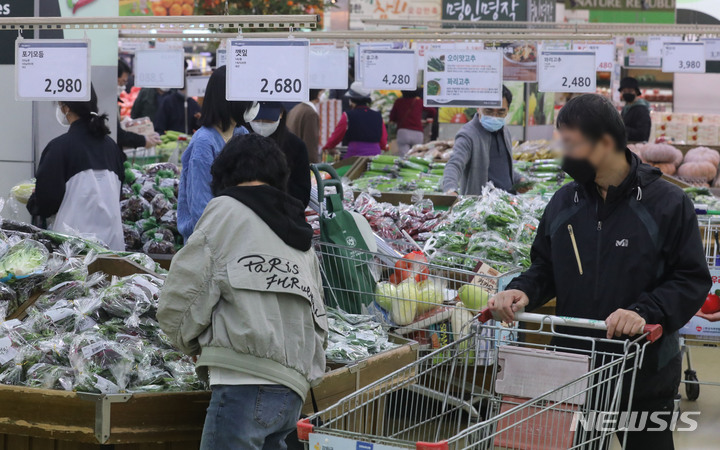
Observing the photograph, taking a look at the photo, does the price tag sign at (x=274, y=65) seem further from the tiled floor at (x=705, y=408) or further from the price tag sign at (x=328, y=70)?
the price tag sign at (x=328, y=70)

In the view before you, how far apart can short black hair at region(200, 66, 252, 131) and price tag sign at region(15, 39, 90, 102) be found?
0.86 m

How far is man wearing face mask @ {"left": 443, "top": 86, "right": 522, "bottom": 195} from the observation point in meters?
7.41

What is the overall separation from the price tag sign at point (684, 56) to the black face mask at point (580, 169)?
9.06m

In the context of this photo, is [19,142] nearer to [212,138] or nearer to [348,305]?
[212,138]

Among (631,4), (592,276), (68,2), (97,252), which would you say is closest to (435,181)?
(68,2)

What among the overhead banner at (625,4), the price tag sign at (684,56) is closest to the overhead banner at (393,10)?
the overhead banner at (625,4)

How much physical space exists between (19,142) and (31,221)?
0.64 metres

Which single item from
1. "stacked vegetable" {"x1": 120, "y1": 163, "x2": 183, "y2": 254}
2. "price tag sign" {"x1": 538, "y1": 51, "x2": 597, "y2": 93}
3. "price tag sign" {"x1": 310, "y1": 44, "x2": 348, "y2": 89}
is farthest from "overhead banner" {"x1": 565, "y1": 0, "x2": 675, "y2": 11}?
"stacked vegetable" {"x1": 120, "y1": 163, "x2": 183, "y2": 254}

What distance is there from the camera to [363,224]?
5105 mm

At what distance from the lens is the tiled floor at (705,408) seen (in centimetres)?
563

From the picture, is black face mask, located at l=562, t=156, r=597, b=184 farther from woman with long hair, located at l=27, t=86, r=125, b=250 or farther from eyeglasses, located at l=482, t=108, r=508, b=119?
eyeglasses, located at l=482, t=108, r=508, b=119

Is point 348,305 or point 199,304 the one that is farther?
point 348,305

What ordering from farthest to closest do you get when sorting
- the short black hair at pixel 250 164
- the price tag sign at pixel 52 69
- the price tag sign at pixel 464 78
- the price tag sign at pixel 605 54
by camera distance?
the price tag sign at pixel 605 54, the price tag sign at pixel 464 78, the price tag sign at pixel 52 69, the short black hair at pixel 250 164

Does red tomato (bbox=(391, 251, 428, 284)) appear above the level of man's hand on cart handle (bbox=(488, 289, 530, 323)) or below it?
below
